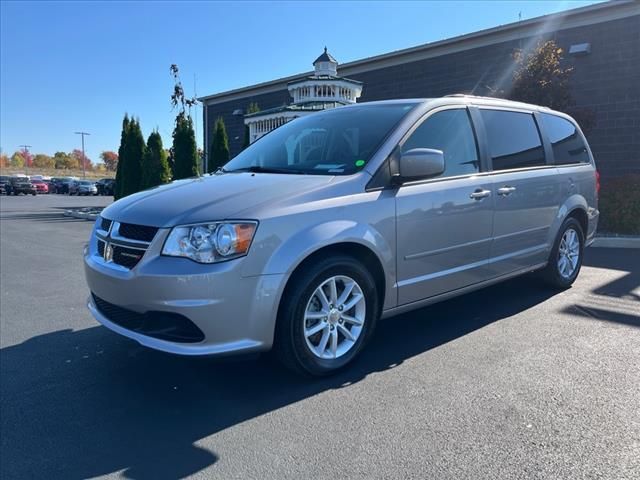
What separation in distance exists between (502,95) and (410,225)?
32.2 ft

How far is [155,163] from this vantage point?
57.8ft

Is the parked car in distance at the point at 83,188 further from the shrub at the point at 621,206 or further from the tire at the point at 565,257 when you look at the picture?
the tire at the point at 565,257

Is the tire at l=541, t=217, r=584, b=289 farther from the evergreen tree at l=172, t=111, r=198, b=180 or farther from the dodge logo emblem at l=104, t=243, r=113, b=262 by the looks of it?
the evergreen tree at l=172, t=111, r=198, b=180

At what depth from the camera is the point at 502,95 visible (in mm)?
12273

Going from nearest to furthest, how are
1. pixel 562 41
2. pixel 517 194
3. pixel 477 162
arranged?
pixel 477 162
pixel 517 194
pixel 562 41

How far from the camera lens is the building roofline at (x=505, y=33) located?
1317 cm

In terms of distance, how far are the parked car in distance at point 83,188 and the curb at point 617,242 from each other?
4220cm

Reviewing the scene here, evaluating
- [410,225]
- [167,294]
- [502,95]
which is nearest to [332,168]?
[410,225]

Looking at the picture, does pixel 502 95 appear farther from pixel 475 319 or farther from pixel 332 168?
pixel 332 168

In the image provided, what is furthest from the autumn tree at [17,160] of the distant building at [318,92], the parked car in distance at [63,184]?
the distant building at [318,92]

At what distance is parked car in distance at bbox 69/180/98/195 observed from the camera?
4345 centimetres

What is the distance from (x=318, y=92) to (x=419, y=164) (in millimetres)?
9605

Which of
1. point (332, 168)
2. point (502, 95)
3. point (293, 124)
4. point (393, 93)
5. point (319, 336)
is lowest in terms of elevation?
point (319, 336)

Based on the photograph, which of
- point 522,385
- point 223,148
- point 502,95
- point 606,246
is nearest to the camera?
point 522,385
